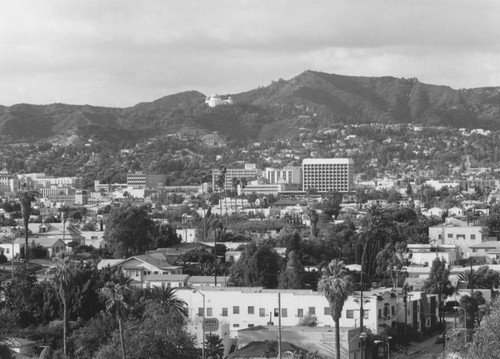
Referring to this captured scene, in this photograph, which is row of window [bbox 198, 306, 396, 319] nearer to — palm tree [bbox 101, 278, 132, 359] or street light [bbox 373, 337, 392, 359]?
street light [bbox 373, 337, 392, 359]

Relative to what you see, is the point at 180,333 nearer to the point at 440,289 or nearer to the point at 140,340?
the point at 140,340

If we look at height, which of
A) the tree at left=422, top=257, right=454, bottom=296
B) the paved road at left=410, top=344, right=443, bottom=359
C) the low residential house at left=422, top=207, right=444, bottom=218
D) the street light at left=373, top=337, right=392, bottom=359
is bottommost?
the paved road at left=410, top=344, right=443, bottom=359

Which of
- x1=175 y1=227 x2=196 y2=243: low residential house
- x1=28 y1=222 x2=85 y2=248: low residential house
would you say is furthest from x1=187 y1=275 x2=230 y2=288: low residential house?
x1=175 y1=227 x2=196 y2=243: low residential house

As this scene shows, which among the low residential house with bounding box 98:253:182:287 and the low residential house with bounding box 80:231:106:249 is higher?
the low residential house with bounding box 80:231:106:249

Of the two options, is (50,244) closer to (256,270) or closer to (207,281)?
(207,281)

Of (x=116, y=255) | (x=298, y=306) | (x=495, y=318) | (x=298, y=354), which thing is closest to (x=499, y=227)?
(x=116, y=255)
